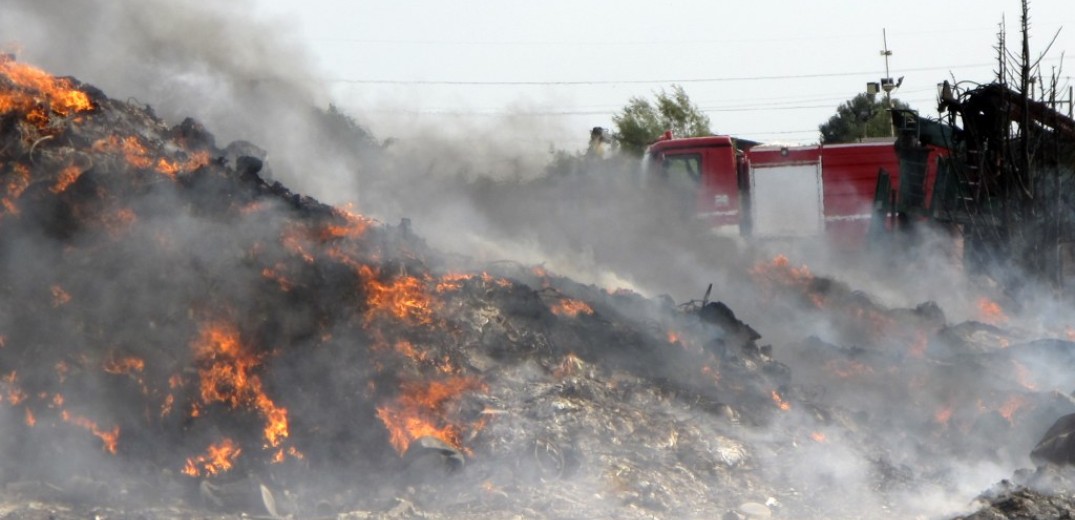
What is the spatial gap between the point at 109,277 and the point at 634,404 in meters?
4.90

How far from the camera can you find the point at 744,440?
11359 mm

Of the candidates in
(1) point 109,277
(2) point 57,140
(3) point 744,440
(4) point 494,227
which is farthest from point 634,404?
(4) point 494,227

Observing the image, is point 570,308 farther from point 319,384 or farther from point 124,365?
point 124,365

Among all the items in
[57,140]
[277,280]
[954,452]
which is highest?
[57,140]

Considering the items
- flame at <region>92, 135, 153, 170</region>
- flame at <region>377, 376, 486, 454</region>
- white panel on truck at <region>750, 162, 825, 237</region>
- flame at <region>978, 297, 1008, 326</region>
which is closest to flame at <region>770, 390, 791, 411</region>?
flame at <region>377, 376, 486, 454</region>

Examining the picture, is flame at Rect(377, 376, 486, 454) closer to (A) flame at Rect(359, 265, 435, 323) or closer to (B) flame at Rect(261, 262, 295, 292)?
(A) flame at Rect(359, 265, 435, 323)

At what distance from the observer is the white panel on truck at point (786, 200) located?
23078 millimetres

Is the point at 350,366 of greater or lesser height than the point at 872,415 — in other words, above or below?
above

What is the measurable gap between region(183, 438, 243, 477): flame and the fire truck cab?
42.3ft

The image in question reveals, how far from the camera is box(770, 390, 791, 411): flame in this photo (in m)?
12.0

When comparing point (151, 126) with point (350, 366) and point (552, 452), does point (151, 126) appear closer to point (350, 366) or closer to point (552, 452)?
point (350, 366)

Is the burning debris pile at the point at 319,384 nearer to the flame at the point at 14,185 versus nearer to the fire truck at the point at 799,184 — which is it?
the flame at the point at 14,185

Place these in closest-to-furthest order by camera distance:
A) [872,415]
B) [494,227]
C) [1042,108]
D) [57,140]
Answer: [57,140], [872,415], [1042,108], [494,227]

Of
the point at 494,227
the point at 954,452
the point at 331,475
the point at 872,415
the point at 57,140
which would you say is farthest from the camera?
the point at 494,227
